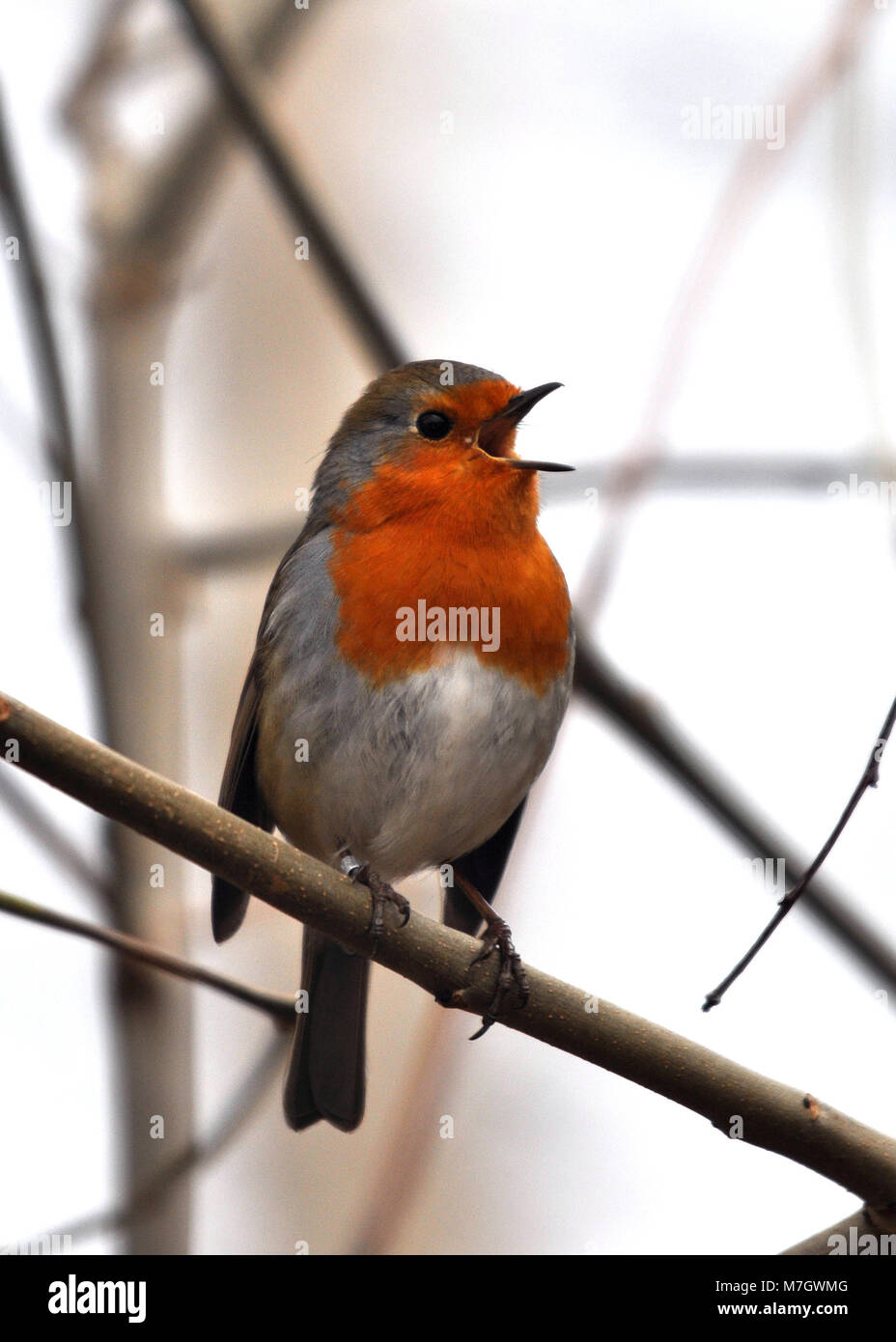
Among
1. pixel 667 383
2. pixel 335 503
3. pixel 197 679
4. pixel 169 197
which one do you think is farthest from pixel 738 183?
pixel 197 679

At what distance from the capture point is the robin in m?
3.99

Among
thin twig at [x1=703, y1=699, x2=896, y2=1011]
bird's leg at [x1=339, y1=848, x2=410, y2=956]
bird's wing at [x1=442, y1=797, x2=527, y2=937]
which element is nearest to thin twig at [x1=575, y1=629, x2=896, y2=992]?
thin twig at [x1=703, y1=699, x2=896, y2=1011]

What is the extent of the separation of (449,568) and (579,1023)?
1.55 meters

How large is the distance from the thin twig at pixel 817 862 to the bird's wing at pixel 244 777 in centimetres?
172

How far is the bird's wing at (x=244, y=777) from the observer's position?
428 cm

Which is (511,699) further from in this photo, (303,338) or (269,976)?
(303,338)

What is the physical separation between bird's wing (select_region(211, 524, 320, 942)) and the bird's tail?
26cm

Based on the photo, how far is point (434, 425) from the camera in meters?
4.46

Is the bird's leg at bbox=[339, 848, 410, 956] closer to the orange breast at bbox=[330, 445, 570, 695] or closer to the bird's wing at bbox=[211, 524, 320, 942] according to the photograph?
the orange breast at bbox=[330, 445, 570, 695]

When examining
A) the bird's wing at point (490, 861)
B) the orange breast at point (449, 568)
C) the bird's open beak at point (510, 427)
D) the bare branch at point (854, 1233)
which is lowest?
the bare branch at point (854, 1233)

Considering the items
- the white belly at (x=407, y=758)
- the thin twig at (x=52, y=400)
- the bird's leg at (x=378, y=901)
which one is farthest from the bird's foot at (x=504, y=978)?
the thin twig at (x=52, y=400)

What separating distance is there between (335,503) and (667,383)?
1039 millimetres

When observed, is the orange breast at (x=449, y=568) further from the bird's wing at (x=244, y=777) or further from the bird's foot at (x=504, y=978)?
the bird's foot at (x=504, y=978)

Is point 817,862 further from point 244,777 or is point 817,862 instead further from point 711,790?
point 244,777
